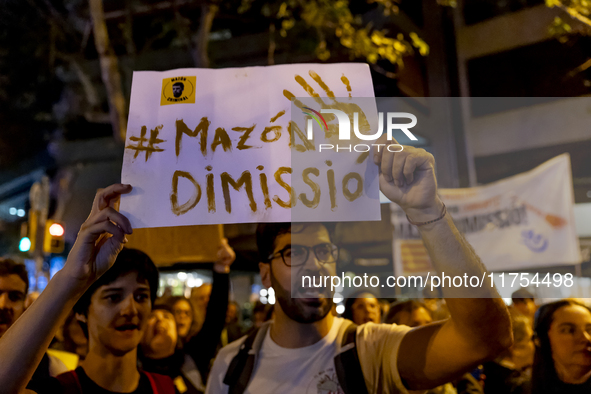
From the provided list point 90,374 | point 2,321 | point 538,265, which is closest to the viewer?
point 90,374

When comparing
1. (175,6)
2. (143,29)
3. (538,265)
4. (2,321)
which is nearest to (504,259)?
(538,265)

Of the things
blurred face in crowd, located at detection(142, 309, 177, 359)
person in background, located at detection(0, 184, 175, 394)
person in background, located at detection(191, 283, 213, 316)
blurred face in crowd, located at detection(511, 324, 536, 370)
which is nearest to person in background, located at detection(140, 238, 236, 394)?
blurred face in crowd, located at detection(142, 309, 177, 359)

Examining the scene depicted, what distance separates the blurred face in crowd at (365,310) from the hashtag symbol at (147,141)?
89.5 inches

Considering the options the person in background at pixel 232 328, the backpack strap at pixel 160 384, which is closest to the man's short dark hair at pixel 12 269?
the backpack strap at pixel 160 384

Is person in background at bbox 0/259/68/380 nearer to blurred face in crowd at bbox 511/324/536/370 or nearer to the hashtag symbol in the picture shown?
the hashtag symbol

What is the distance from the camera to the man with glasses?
1.53 meters

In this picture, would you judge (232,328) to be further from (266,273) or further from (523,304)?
(266,273)

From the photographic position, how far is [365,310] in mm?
3615

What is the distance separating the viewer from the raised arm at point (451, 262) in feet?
4.97

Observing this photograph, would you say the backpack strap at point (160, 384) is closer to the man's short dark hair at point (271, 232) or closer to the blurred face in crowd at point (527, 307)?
the man's short dark hair at point (271, 232)

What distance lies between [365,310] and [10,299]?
7.40 feet

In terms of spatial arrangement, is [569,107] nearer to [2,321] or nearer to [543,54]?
[543,54]

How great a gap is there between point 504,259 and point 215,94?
3.17 meters

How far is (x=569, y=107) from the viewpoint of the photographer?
1104 cm
